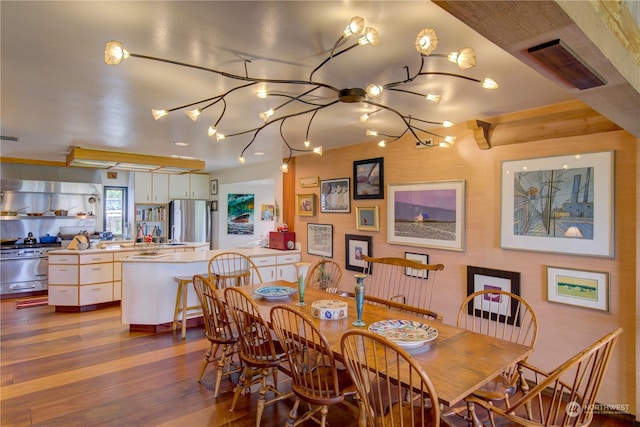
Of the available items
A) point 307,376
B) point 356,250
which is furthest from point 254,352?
point 356,250

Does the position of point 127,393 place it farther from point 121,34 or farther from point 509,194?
point 509,194

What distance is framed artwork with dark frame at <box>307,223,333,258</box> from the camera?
487 centimetres

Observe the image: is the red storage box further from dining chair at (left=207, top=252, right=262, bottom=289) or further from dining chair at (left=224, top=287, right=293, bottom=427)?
dining chair at (left=224, top=287, right=293, bottom=427)

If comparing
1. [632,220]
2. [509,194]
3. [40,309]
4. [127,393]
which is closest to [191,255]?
[127,393]

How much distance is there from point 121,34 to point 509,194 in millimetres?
2954

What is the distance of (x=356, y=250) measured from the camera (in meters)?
4.45

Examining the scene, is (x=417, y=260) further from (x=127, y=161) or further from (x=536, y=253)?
(x=127, y=161)

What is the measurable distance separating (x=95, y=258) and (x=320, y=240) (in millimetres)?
3189

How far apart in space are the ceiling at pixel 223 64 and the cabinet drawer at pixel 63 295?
89.1 inches

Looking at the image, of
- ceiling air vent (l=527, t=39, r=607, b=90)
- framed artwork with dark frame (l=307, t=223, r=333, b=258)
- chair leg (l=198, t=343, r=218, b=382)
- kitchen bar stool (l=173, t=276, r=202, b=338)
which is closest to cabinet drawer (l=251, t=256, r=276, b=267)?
framed artwork with dark frame (l=307, t=223, r=333, b=258)

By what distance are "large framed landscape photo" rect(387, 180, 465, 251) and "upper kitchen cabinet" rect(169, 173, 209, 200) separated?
16.9ft

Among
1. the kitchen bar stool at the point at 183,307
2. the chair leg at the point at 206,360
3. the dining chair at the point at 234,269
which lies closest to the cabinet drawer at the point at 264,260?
the dining chair at the point at 234,269

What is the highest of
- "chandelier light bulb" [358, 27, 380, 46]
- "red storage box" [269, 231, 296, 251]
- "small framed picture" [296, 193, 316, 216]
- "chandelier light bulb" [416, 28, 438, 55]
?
"chandelier light bulb" [358, 27, 380, 46]

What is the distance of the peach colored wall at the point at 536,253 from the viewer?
245 centimetres
